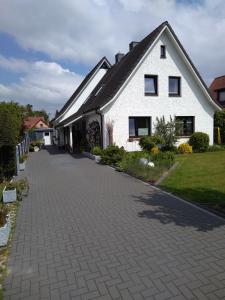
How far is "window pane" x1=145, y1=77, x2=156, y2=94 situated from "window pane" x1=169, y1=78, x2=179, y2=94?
135 cm

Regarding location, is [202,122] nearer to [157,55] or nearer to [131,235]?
[157,55]

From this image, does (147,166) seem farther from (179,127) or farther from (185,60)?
(185,60)

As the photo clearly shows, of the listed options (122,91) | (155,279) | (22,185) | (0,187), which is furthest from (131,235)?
(122,91)

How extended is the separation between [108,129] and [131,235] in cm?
1287

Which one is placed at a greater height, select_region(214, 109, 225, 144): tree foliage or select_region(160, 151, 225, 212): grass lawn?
select_region(214, 109, 225, 144): tree foliage

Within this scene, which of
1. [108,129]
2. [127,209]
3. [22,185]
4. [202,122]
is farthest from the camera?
[202,122]

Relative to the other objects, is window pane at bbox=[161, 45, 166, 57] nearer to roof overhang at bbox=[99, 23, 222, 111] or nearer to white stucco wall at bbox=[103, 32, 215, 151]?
white stucco wall at bbox=[103, 32, 215, 151]

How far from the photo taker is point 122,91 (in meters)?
18.3

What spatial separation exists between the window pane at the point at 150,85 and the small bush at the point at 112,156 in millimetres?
5955

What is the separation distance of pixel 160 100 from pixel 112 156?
6.60m

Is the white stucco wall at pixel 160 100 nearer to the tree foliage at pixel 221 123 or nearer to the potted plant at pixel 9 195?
the tree foliage at pixel 221 123

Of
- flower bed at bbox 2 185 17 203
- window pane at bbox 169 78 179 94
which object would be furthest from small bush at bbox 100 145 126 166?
flower bed at bbox 2 185 17 203

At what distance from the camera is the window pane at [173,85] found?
19969 millimetres

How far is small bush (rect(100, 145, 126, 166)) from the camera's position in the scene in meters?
15.2
